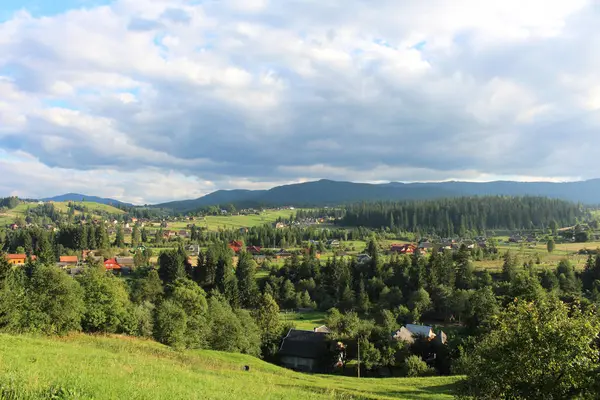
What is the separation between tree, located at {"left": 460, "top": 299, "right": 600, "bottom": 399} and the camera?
1517 centimetres

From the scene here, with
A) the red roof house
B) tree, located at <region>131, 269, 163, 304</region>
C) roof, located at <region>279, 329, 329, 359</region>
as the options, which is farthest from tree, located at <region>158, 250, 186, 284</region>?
roof, located at <region>279, 329, 329, 359</region>

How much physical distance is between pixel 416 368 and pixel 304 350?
1712 centimetres

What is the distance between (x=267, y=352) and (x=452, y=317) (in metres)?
39.2

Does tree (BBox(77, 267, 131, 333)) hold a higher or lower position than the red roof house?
higher

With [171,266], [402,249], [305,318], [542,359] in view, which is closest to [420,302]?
[305,318]

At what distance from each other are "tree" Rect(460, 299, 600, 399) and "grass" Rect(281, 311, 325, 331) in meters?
61.2

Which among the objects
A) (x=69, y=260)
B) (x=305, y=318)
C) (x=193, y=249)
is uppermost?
(x=193, y=249)

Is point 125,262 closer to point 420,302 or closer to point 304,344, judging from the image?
point 304,344

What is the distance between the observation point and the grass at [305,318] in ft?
255

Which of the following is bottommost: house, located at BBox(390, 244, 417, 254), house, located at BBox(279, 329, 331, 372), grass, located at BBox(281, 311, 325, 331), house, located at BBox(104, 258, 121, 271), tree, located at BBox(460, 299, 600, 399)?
grass, located at BBox(281, 311, 325, 331)

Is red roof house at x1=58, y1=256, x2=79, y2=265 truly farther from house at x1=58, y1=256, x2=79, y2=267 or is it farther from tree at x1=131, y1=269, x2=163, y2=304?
tree at x1=131, y1=269, x2=163, y2=304

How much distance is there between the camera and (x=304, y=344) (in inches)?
2397

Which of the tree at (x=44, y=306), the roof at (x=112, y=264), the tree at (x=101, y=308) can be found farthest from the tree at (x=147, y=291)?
the roof at (x=112, y=264)

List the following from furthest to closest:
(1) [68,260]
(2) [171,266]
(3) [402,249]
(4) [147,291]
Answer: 1. (3) [402,249]
2. (1) [68,260]
3. (2) [171,266]
4. (4) [147,291]
